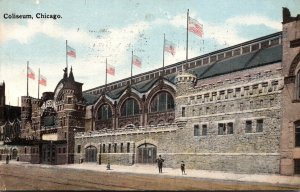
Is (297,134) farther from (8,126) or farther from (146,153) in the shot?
(8,126)

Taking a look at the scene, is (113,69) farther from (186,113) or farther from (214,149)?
(214,149)

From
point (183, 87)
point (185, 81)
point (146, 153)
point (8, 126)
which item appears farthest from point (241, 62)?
point (8, 126)

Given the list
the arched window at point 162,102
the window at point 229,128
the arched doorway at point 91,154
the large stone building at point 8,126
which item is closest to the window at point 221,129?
the window at point 229,128

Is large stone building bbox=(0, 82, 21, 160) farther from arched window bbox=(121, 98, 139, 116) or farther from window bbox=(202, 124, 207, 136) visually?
window bbox=(202, 124, 207, 136)

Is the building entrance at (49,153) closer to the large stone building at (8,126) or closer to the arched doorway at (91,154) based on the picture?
the arched doorway at (91,154)

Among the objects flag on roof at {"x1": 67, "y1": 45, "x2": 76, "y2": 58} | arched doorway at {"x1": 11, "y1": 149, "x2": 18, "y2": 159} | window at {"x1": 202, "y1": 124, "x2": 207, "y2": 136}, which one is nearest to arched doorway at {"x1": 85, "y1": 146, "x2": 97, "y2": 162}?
flag on roof at {"x1": 67, "y1": 45, "x2": 76, "y2": 58}

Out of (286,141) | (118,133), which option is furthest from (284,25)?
(118,133)
